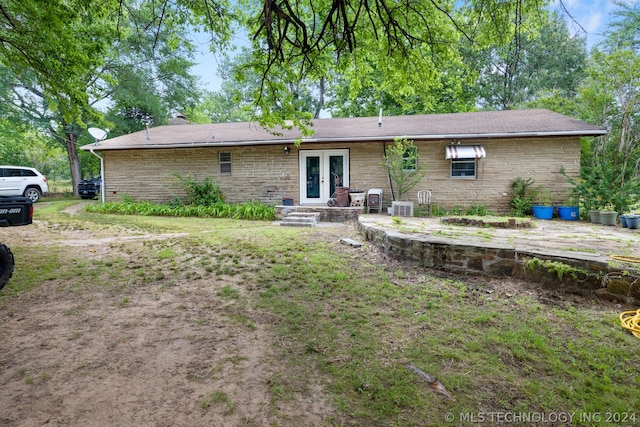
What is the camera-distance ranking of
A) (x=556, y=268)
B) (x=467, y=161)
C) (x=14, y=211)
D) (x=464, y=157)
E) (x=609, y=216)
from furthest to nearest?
(x=467, y=161)
(x=464, y=157)
(x=609, y=216)
(x=14, y=211)
(x=556, y=268)

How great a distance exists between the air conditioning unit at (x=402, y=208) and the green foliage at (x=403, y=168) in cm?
83

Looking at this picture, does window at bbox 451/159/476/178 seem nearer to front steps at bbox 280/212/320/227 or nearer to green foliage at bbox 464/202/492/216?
green foliage at bbox 464/202/492/216

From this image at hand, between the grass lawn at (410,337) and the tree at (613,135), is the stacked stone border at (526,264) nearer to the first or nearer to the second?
the grass lawn at (410,337)

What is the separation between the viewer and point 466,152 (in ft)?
35.1

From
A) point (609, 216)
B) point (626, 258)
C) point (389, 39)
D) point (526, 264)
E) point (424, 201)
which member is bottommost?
point (526, 264)

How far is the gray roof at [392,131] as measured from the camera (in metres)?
10.4

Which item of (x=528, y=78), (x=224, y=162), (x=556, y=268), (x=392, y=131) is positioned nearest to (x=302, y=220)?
(x=392, y=131)

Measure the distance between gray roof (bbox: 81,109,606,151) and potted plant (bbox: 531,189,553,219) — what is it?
6.00ft

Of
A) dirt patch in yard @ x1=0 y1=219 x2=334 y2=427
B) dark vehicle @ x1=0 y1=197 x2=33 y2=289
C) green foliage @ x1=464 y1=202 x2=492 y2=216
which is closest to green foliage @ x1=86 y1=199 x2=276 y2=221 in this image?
green foliage @ x1=464 y1=202 x2=492 y2=216

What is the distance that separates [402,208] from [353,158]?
310 cm

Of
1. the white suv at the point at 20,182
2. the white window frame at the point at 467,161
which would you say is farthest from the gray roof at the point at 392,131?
the white suv at the point at 20,182

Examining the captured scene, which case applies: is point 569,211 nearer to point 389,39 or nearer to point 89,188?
point 389,39

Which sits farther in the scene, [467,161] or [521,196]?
[467,161]

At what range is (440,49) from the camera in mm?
5219
